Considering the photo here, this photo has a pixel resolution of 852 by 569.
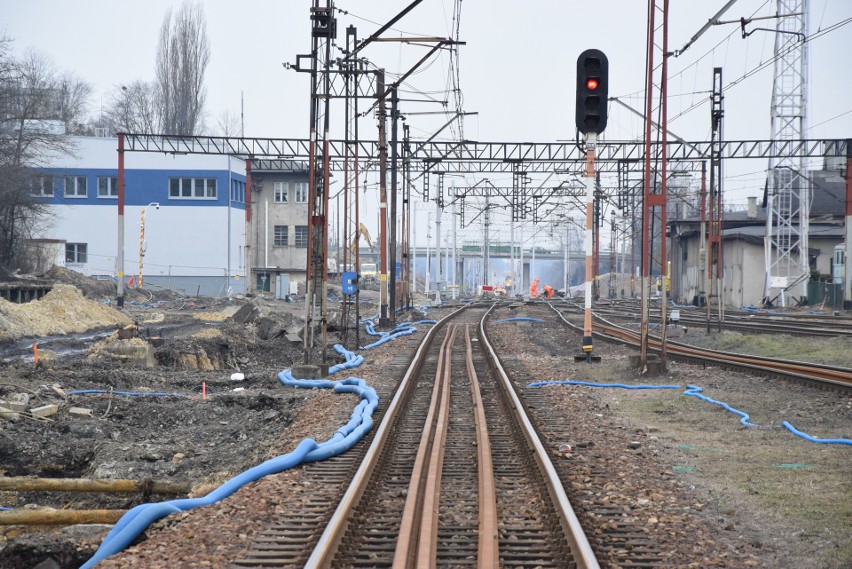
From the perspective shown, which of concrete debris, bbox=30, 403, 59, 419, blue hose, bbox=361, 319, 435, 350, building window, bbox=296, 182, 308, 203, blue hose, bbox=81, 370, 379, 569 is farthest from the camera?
building window, bbox=296, 182, 308, 203

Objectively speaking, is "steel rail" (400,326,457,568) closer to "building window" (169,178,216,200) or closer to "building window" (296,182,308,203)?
"building window" (169,178,216,200)

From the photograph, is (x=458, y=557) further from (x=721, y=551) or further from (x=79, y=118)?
(x=79, y=118)

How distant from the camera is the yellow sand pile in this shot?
84.4ft

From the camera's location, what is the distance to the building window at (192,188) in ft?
201

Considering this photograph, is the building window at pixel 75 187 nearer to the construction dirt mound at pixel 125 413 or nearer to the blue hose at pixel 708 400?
the construction dirt mound at pixel 125 413

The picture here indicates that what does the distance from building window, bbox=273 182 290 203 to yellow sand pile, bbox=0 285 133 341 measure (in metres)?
36.5

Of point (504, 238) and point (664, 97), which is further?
point (504, 238)

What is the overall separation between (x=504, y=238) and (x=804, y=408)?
137376 mm

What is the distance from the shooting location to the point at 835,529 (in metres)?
6.51

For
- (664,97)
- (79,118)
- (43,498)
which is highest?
(79,118)

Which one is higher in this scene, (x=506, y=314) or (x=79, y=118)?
(x=79, y=118)

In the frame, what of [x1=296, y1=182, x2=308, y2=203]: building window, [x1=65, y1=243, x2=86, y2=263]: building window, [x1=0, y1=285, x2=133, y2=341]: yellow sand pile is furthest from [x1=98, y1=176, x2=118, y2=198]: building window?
[x1=0, y1=285, x2=133, y2=341]: yellow sand pile

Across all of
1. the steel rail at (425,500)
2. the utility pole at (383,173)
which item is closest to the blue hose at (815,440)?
the steel rail at (425,500)

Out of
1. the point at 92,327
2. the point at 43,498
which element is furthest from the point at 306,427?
the point at 92,327
